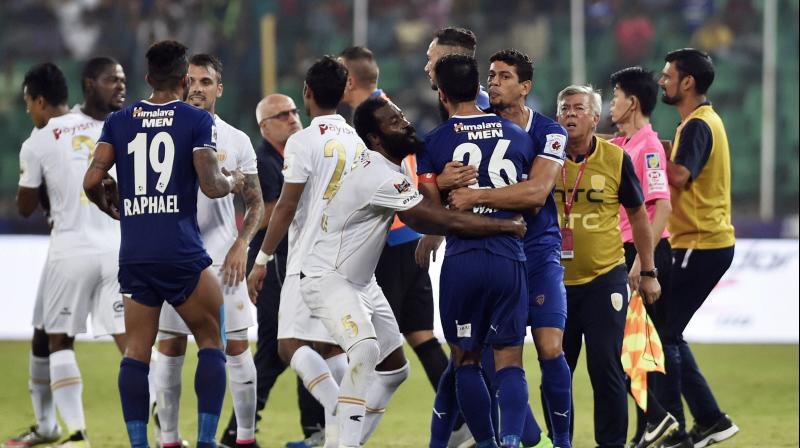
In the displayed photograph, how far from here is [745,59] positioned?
16062 millimetres

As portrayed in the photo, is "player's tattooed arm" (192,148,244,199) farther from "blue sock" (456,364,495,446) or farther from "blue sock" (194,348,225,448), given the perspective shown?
"blue sock" (456,364,495,446)

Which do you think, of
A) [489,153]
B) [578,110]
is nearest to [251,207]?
[489,153]

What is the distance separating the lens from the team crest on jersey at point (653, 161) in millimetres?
6438

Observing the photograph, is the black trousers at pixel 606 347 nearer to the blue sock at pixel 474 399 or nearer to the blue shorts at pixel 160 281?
the blue sock at pixel 474 399

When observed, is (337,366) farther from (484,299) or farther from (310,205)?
(484,299)

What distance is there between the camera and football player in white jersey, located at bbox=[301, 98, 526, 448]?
5.43 m

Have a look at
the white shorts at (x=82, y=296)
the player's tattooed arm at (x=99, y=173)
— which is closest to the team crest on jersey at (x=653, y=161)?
the player's tattooed arm at (x=99, y=173)

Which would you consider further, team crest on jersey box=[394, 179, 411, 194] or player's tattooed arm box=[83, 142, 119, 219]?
player's tattooed arm box=[83, 142, 119, 219]

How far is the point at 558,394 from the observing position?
543 cm

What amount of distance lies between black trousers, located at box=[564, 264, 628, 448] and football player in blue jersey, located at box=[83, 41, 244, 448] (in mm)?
1799

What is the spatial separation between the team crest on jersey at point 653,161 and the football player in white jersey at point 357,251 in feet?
5.27

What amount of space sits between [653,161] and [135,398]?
2944 millimetres

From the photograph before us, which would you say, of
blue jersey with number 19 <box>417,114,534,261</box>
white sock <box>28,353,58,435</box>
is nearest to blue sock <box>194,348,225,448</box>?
blue jersey with number 19 <box>417,114,534,261</box>

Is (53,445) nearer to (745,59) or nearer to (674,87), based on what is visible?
(674,87)
